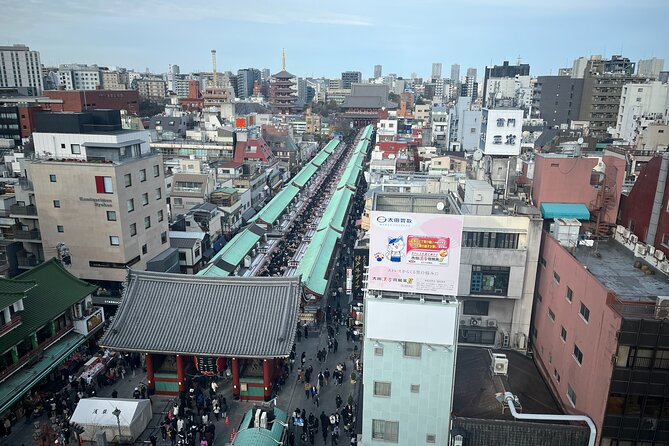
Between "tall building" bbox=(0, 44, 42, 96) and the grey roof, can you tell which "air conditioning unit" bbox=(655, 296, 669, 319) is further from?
"tall building" bbox=(0, 44, 42, 96)

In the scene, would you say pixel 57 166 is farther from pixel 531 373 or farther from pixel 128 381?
pixel 531 373

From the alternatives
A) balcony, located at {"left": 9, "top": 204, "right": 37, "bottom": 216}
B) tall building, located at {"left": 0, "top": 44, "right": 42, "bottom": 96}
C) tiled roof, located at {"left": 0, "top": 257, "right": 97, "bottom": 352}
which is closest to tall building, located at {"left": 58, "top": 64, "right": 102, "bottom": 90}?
tall building, located at {"left": 0, "top": 44, "right": 42, "bottom": 96}

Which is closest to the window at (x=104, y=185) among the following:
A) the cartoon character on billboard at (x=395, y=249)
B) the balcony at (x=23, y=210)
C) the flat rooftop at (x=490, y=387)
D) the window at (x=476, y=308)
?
the balcony at (x=23, y=210)

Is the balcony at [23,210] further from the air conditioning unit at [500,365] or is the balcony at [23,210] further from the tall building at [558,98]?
the tall building at [558,98]

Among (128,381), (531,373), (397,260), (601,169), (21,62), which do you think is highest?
(21,62)

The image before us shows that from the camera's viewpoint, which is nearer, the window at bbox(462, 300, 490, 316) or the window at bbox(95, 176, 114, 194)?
the window at bbox(462, 300, 490, 316)

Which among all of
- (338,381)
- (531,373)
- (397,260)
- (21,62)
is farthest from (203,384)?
(21,62)
